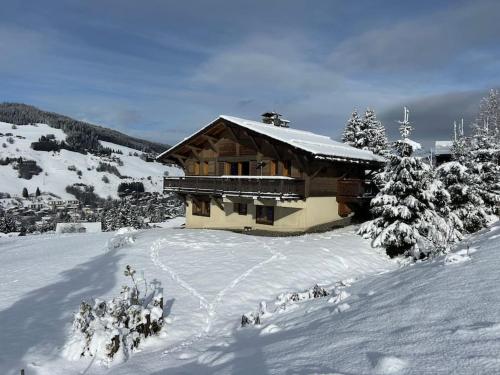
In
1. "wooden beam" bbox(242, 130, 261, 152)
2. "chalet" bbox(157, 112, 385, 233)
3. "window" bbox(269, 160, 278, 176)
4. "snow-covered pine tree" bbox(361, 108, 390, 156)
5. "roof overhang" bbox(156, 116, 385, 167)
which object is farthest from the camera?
"snow-covered pine tree" bbox(361, 108, 390, 156)

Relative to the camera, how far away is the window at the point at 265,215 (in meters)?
27.2

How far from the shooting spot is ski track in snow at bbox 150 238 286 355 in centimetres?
973

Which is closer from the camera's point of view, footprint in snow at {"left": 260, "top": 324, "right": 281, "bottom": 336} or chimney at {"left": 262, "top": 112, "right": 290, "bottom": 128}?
footprint in snow at {"left": 260, "top": 324, "right": 281, "bottom": 336}

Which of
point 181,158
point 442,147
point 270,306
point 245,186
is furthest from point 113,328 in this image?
point 442,147

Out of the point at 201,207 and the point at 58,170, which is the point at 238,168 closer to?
the point at 201,207

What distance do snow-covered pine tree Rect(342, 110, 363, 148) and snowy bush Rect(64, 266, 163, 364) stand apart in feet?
100

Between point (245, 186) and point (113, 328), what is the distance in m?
16.7

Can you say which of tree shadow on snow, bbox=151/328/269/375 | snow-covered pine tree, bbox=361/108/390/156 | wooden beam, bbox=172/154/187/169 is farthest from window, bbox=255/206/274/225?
tree shadow on snow, bbox=151/328/269/375

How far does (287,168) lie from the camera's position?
25.9 metres

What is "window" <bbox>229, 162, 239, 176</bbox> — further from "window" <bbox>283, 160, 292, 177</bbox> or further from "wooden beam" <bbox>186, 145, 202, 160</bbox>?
"window" <bbox>283, 160, 292, 177</bbox>

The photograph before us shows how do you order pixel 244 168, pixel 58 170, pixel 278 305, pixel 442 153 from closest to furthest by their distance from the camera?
pixel 278 305
pixel 244 168
pixel 442 153
pixel 58 170

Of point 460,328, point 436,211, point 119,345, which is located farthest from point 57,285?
point 436,211

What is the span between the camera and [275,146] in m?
25.9

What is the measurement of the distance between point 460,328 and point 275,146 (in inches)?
860
